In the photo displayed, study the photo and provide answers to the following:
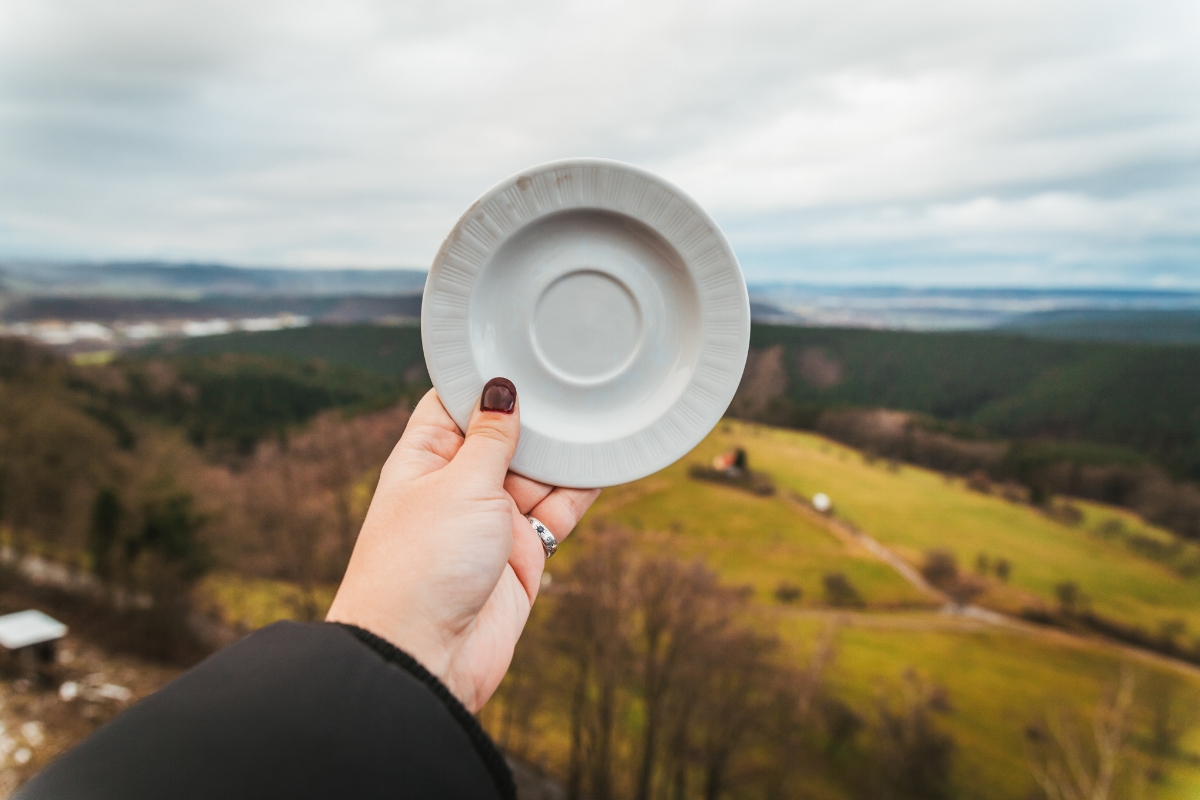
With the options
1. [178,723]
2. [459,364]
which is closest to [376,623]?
[178,723]

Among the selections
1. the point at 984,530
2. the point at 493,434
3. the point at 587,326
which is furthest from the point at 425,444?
the point at 984,530

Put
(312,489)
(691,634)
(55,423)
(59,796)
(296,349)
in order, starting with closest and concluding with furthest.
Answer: (59,796)
(691,634)
(312,489)
(55,423)
(296,349)

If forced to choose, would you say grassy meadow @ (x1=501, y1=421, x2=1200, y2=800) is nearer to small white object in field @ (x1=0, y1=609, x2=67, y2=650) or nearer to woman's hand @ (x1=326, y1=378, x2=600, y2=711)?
small white object in field @ (x1=0, y1=609, x2=67, y2=650)

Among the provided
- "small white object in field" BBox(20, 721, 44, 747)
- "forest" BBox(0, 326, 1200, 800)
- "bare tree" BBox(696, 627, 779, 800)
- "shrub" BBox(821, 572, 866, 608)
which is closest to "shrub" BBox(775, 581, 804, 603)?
"forest" BBox(0, 326, 1200, 800)

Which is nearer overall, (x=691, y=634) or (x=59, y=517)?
(x=691, y=634)

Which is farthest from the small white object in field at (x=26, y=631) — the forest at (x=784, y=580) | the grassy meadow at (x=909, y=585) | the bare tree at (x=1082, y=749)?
the bare tree at (x=1082, y=749)

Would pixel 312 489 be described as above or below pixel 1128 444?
below

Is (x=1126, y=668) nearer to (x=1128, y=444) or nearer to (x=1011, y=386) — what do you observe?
(x=1128, y=444)

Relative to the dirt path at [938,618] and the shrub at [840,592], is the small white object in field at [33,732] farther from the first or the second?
the shrub at [840,592]
